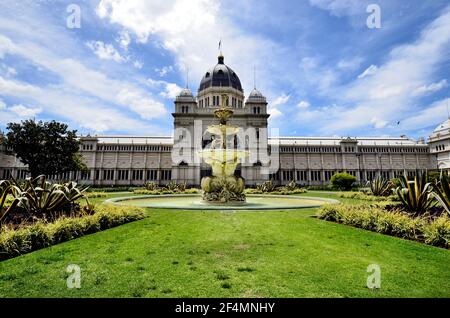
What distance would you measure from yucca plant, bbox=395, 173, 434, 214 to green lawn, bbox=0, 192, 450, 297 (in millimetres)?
3970

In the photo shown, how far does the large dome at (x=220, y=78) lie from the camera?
194 ft

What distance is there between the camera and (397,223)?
7867 mm

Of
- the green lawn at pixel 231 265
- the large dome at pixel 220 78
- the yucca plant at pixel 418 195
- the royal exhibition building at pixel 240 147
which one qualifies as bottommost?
the green lawn at pixel 231 265

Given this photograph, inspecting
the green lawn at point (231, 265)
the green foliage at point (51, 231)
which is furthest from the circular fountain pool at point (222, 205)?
the green lawn at point (231, 265)

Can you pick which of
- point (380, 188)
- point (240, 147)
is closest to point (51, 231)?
point (380, 188)

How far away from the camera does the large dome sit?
194 feet

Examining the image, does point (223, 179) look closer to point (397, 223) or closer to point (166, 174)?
point (397, 223)

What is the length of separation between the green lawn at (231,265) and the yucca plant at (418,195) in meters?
3.97

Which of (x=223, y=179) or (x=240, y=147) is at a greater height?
(x=240, y=147)

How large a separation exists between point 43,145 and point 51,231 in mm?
33513

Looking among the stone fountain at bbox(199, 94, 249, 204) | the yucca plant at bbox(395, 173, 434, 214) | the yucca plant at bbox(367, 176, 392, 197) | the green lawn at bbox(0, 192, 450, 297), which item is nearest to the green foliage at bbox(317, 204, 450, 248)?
the green lawn at bbox(0, 192, 450, 297)

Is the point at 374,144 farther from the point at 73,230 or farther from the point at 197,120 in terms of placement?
the point at 73,230

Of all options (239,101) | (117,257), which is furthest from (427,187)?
(239,101)

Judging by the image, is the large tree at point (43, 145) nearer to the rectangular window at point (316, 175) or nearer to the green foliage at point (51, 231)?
the green foliage at point (51, 231)
